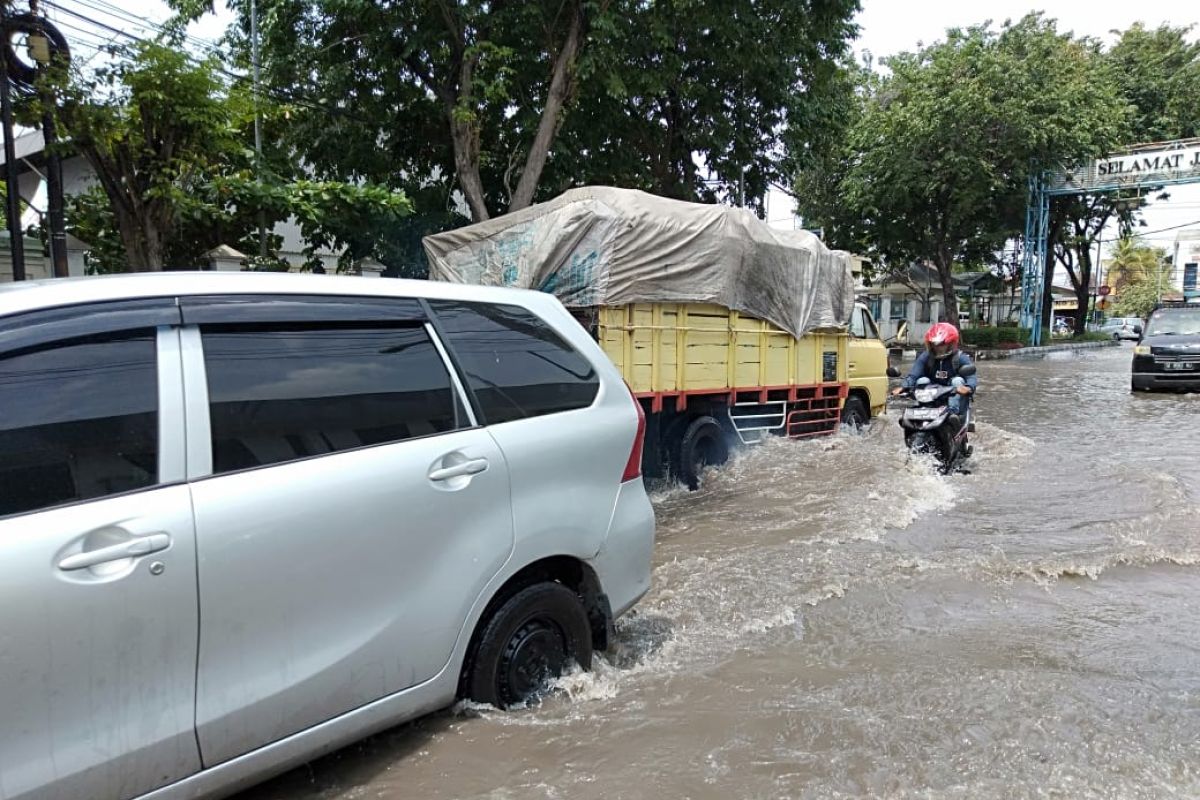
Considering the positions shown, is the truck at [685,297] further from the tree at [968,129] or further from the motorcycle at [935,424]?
the tree at [968,129]

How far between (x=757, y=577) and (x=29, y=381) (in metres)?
4.19

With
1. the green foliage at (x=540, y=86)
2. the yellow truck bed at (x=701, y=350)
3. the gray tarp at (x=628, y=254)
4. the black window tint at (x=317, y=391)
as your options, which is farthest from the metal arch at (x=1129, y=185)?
the black window tint at (x=317, y=391)

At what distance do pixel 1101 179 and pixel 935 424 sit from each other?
2427 centimetres

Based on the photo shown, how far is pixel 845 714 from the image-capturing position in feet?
11.0

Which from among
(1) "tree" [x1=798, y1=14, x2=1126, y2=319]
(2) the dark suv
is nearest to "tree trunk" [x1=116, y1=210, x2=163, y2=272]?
(2) the dark suv

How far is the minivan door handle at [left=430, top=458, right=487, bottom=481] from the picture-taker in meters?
2.62

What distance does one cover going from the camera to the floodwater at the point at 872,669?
Answer: 2830mm

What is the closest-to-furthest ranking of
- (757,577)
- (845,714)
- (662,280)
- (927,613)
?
(845,714) < (927,613) < (757,577) < (662,280)

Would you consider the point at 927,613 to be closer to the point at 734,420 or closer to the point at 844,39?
the point at 734,420

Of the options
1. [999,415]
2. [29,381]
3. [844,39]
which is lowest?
[999,415]

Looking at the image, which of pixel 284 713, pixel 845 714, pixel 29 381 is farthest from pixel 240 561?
pixel 845 714

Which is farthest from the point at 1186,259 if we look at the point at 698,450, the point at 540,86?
the point at 698,450

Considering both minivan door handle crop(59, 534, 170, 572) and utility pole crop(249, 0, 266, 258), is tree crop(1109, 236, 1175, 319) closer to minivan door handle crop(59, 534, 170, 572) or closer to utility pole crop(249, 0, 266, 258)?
utility pole crop(249, 0, 266, 258)

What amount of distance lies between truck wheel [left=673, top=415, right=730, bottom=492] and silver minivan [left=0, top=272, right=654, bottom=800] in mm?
4528
